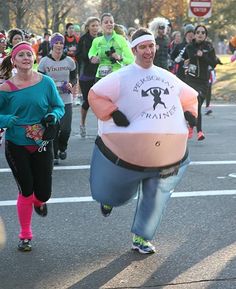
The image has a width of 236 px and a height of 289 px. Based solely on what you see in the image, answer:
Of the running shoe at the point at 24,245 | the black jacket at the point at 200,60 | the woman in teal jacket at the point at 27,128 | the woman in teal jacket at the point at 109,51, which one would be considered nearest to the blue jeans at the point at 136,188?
the woman in teal jacket at the point at 27,128

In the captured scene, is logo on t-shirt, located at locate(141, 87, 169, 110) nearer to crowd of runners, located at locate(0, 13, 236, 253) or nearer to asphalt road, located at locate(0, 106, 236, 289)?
crowd of runners, located at locate(0, 13, 236, 253)

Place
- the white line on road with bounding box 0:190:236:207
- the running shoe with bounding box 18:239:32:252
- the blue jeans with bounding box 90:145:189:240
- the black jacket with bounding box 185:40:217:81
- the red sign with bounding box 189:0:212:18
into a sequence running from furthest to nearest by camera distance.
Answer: the red sign with bounding box 189:0:212:18 → the black jacket with bounding box 185:40:217:81 → the white line on road with bounding box 0:190:236:207 → the running shoe with bounding box 18:239:32:252 → the blue jeans with bounding box 90:145:189:240

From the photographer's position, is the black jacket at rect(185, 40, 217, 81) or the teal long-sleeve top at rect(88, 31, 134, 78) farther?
the black jacket at rect(185, 40, 217, 81)

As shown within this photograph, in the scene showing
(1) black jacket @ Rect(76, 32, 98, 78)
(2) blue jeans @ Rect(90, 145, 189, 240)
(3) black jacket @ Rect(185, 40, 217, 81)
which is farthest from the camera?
(1) black jacket @ Rect(76, 32, 98, 78)

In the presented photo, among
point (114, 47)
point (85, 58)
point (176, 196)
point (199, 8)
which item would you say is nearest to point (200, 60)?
point (114, 47)

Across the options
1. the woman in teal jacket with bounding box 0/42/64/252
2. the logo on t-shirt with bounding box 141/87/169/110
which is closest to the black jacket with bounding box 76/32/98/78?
the woman in teal jacket with bounding box 0/42/64/252

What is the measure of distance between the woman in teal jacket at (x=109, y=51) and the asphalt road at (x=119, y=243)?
2.50m

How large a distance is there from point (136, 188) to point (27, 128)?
39.9 inches

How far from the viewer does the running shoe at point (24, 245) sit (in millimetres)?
4910

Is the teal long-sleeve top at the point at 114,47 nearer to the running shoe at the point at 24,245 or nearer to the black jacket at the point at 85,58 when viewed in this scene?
the black jacket at the point at 85,58

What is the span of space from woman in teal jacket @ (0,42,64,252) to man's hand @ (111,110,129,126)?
0.70 meters

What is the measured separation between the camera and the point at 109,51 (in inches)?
376

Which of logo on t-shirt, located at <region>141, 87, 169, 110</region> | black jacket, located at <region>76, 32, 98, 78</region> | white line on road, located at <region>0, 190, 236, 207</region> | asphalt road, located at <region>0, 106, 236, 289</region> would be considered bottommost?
white line on road, located at <region>0, 190, 236, 207</region>

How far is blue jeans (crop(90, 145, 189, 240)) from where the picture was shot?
4551 mm
